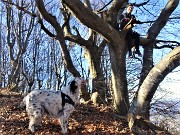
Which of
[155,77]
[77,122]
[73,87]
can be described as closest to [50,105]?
[73,87]

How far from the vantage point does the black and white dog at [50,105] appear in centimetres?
957

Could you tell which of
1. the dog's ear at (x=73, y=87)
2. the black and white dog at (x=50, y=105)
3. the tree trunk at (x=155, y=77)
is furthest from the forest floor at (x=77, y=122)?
the dog's ear at (x=73, y=87)

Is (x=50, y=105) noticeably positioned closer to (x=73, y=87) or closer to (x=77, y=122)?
(x=73, y=87)

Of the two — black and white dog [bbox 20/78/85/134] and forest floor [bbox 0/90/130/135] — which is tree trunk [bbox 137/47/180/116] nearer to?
forest floor [bbox 0/90/130/135]

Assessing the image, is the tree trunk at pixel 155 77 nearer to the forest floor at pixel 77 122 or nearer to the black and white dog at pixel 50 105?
the forest floor at pixel 77 122

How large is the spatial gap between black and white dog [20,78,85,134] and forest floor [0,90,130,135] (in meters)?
0.39

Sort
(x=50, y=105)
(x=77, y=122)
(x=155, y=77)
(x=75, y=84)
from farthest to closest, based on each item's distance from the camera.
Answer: (x=77, y=122) → (x=75, y=84) → (x=50, y=105) → (x=155, y=77)

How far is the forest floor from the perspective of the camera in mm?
9680

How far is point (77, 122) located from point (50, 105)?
1.26 m

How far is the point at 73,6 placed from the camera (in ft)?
32.7

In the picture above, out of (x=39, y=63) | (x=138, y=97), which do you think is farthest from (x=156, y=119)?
(x=39, y=63)

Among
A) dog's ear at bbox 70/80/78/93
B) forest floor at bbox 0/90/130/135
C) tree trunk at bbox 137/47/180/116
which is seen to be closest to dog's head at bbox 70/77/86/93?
dog's ear at bbox 70/80/78/93

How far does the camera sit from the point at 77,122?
34.5 ft

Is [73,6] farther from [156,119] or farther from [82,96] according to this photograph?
[156,119]
